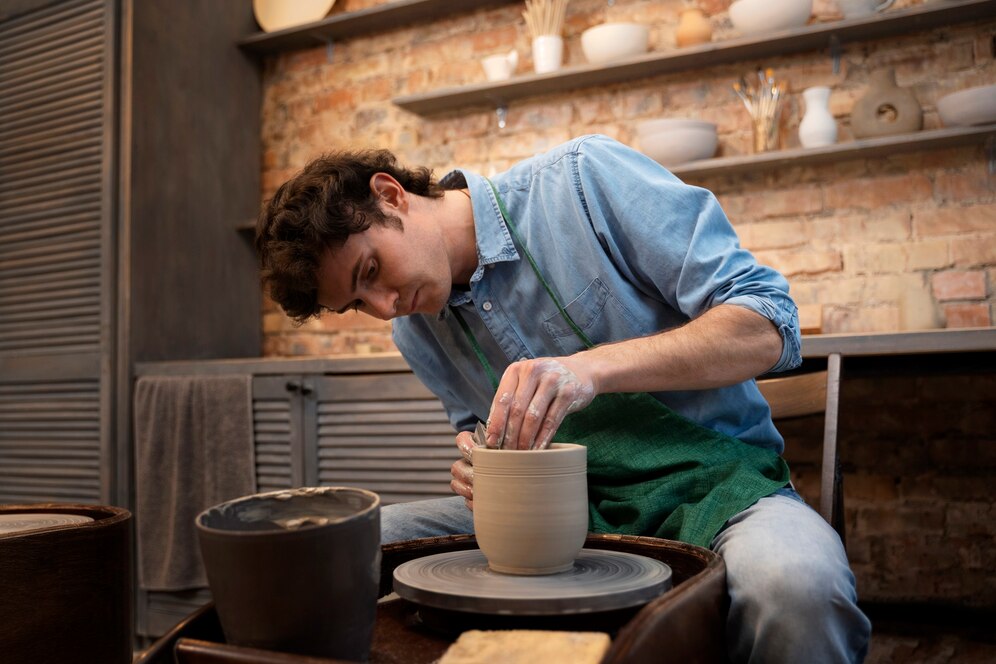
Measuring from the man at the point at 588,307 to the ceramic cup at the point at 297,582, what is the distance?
345 millimetres

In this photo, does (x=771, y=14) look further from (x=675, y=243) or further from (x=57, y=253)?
(x=57, y=253)

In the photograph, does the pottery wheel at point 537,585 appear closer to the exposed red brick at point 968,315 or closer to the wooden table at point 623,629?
the wooden table at point 623,629

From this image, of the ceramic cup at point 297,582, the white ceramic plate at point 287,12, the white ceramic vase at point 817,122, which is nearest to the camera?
the ceramic cup at point 297,582

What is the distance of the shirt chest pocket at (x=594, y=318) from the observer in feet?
4.29

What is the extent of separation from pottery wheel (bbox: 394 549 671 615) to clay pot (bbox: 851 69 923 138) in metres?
2.22

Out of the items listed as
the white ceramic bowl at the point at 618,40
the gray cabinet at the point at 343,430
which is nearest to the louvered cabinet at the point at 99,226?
the gray cabinet at the point at 343,430

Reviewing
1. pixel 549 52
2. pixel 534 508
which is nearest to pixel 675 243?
pixel 534 508

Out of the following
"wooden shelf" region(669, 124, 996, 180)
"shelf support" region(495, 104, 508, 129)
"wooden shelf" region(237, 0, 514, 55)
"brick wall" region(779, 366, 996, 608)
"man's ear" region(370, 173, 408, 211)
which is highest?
"wooden shelf" region(237, 0, 514, 55)

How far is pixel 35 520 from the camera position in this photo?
37.9 inches

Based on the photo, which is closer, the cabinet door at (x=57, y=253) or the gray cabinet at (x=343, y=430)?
the gray cabinet at (x=343, y=430)

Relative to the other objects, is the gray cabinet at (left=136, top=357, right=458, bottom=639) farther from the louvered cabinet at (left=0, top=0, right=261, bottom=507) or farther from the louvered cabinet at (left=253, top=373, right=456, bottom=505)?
the louvered cabinet at (left=0, top=0, right=261, bottom=507)

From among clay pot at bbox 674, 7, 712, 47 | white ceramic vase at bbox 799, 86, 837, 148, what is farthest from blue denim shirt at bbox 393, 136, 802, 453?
clay pot at bbox 674, 7, 712, 47

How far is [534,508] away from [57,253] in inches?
117

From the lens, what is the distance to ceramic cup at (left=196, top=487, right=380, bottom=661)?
23.9 inches
